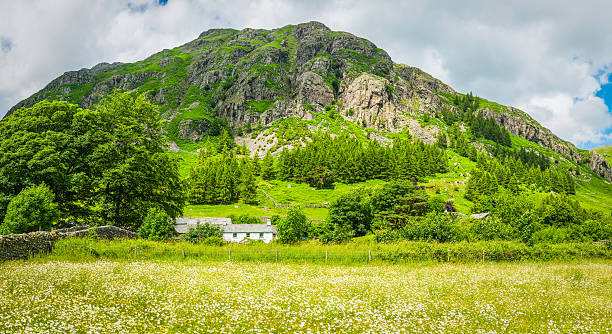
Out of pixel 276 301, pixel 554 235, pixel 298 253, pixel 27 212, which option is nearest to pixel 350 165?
pixel 554 235

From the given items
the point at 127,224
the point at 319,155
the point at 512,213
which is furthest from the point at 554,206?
the point at 127,224

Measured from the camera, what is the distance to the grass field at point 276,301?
1091 cm

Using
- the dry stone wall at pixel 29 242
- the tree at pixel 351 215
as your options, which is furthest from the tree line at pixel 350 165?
the dry stone wall at pixel 29 242

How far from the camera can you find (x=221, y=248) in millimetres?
30000

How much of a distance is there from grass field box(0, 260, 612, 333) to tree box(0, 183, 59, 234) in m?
9.15

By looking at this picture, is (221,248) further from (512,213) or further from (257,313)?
(512,213)

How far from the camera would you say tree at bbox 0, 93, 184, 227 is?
96.9ft

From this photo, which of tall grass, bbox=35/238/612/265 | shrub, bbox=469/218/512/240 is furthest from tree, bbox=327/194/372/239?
tall grass, bbox=35/238/612/265

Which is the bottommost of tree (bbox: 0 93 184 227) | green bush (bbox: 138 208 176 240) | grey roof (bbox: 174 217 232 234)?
grey roof (bbox: 174 217 232 234)

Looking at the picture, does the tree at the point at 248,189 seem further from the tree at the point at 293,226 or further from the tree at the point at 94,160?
the tree at the point at 94,160

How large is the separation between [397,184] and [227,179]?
64.0 metres

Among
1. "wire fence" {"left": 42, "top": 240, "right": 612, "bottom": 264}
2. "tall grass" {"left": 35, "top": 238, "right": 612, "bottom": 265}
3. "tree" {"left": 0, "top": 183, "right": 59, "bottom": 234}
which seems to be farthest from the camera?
"tree" {"left": 0, "top": 183, "right": 59, "bottom": 234}

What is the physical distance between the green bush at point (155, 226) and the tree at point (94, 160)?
313 cm

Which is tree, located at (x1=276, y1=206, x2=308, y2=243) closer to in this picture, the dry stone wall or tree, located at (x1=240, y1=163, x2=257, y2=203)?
the dry stone wall
